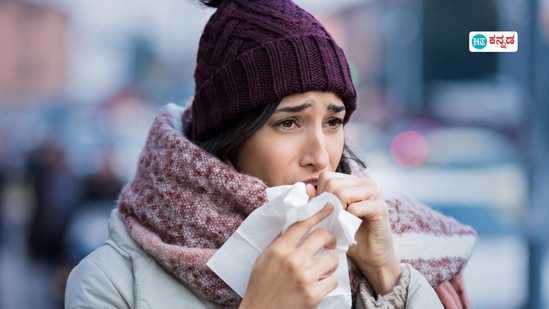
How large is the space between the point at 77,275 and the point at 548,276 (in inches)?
268

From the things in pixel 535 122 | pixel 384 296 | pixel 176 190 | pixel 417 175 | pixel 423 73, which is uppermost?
pixel 176 190

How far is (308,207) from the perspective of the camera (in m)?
2.07

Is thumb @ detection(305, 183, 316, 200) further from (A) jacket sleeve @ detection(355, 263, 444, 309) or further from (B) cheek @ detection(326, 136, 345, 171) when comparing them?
(A) jacket sleeve @ detection(355, 263, 444, 309)

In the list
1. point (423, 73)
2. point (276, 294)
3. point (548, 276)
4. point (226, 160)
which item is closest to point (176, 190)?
point (226, 160)

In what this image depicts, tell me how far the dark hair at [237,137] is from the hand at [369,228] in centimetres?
29

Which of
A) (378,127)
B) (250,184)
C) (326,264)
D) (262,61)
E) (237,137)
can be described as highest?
(262,61)

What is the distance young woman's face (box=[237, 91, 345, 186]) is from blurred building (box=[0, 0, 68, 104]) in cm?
2562

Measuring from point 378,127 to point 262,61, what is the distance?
1752cm

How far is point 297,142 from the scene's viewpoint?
232 cm

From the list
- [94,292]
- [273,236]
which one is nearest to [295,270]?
[273,236]

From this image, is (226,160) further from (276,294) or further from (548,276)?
(548,276)

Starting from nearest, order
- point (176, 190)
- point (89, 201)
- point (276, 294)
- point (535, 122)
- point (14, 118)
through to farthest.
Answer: point (276, 294)
point (176, 190)
point (535, 122)
point (89, 201)
point (14, 118)

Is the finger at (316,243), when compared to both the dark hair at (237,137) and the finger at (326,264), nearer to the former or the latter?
the finger at (326,264)

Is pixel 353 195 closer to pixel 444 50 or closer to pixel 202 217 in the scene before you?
pixel 202 217
